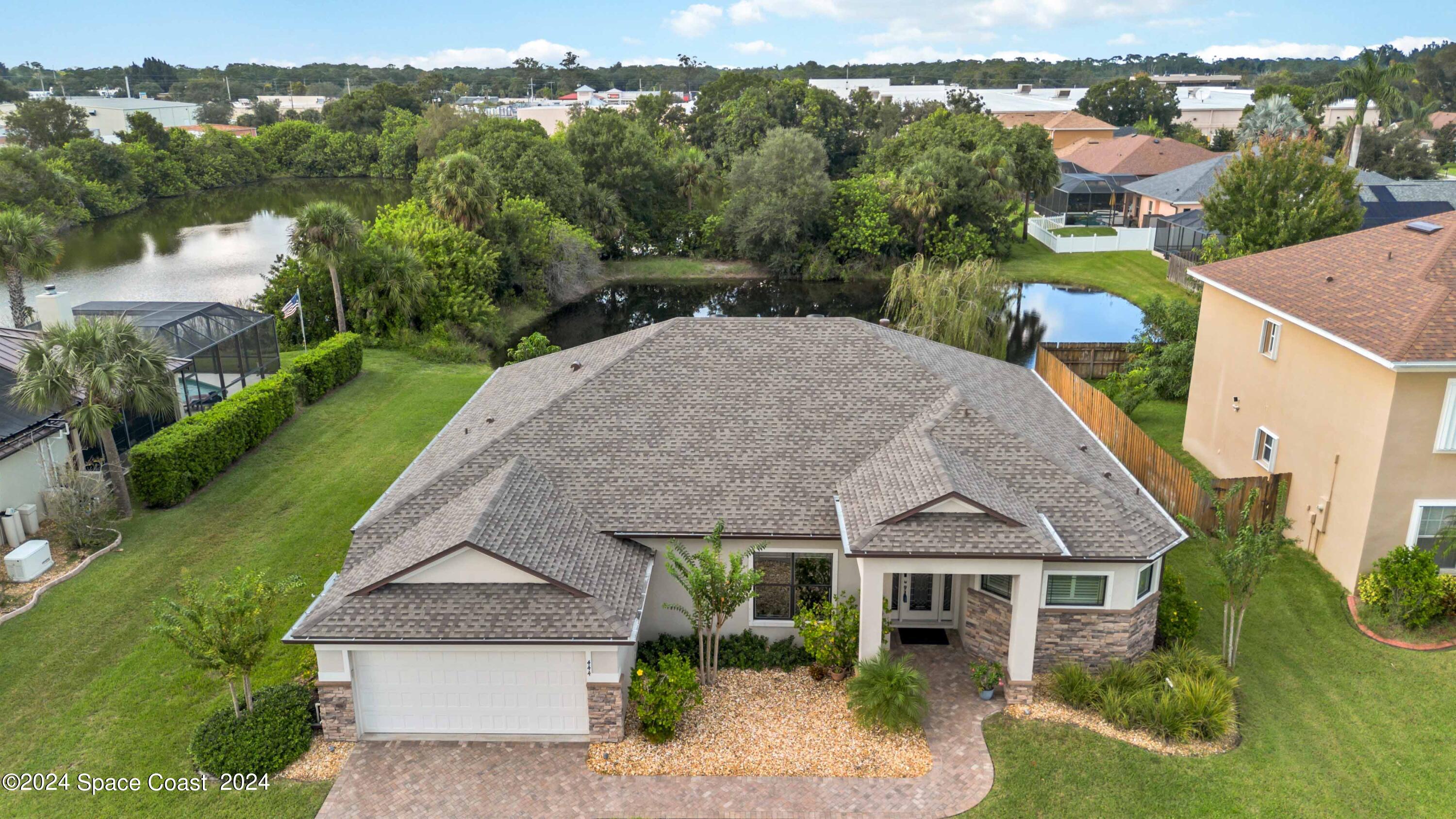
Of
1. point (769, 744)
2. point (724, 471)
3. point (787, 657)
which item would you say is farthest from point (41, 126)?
point (769, 744)

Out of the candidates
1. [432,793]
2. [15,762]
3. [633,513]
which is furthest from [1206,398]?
[15,762]

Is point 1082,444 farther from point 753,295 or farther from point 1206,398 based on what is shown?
point 753,295

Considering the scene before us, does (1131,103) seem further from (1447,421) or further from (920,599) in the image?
(920,599)

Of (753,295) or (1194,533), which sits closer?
(1194,533)

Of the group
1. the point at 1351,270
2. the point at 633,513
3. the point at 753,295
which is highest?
the point at 1351,270

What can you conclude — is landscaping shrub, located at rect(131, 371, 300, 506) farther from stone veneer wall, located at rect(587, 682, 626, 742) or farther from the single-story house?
the single-story house

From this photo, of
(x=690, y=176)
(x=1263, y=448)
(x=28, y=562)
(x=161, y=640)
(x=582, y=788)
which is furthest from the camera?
(x=690, y=176)
